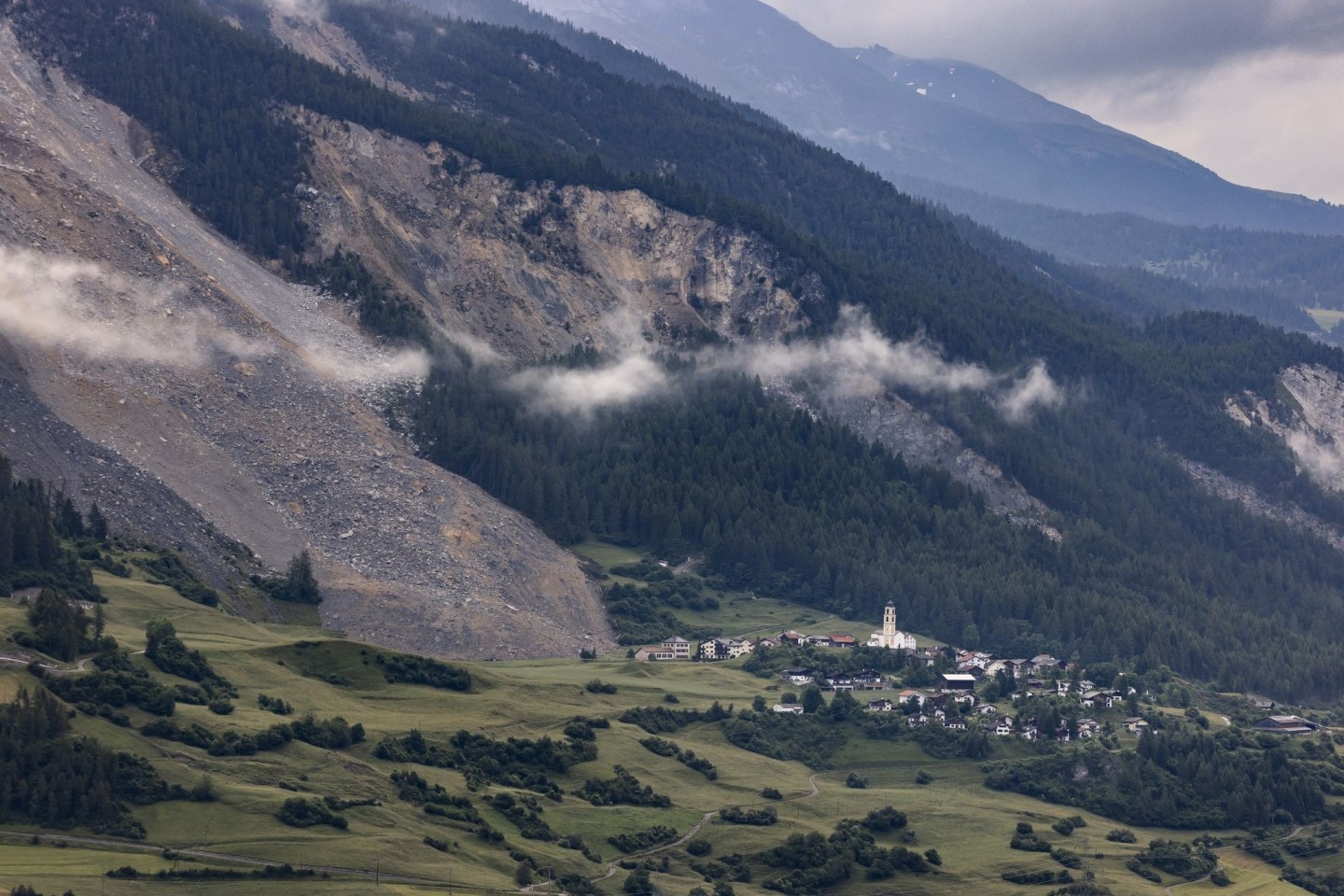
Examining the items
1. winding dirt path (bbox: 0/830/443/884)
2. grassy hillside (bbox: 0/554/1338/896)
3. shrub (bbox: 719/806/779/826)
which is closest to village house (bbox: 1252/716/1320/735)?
grassy hillside (bbox: 0/554/1338/896)

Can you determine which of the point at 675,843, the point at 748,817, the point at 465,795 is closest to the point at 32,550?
the point at 465,795

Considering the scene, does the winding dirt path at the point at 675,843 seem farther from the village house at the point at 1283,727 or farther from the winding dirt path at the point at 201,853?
the village house at the point at 1283,727

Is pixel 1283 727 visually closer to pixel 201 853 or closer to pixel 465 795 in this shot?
pixel 465 795

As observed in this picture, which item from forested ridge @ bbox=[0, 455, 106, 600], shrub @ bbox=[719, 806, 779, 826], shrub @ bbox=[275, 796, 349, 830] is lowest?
shrub @ bbox=[719, 806, 779, 826]

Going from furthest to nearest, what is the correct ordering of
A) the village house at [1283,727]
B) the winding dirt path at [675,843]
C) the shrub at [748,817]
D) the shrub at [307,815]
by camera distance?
the village house at [1283,727], the shrub at [748,817], the winding dirt path at [675,843], the shrub at [307,815]

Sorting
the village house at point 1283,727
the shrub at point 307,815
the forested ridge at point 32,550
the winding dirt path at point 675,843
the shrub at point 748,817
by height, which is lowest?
the winding dirt path at point 675,843

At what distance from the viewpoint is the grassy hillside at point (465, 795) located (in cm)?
12131

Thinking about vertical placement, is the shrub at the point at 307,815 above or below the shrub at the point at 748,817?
above

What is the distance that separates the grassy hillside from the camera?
12131 centimetres

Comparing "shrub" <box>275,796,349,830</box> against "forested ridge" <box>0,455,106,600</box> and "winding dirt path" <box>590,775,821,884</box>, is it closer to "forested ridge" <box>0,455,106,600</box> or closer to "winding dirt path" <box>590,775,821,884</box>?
"winding dirt path" <box>590,775,821,884</box>

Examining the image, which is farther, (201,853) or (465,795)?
(465,795)

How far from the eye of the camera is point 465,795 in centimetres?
14350

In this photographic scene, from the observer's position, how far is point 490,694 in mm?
172250

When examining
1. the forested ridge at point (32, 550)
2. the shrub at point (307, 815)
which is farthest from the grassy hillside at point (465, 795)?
the forested ridge at point (32, 550)
